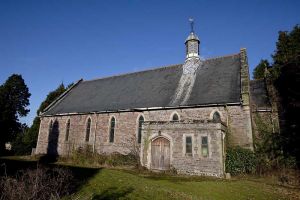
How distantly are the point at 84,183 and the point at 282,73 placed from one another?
2433 cm

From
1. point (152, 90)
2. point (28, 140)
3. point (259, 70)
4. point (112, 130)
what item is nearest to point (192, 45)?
point (152, 90)

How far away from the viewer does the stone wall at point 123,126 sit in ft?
60.0

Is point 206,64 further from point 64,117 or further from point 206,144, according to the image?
point 64,117

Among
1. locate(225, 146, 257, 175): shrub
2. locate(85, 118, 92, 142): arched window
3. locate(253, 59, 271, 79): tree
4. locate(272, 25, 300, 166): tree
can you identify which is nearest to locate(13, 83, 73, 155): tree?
locate(85, 118, 92, 142): arched window

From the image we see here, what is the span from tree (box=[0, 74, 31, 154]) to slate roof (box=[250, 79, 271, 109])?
32.7 metres

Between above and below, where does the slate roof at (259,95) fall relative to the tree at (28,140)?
above

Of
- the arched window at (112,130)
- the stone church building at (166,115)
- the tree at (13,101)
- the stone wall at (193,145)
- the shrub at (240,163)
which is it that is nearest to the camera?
the stone wall at (193,145)

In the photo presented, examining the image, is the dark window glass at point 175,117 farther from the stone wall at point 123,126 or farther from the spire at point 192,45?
the spire at point 192,45

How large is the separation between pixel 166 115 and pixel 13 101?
27.7 m

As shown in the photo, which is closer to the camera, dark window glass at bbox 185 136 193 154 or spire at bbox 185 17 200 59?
dark window glass at bbox 185 136 193 154

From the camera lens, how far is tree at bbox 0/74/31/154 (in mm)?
33438

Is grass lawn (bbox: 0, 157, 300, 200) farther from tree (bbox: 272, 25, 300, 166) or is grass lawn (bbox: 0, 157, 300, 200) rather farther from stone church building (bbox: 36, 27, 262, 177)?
tree (bbox: 272, 25, 300, 166)

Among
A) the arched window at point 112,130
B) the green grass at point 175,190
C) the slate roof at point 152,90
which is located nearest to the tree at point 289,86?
the slate roof at point 152,90

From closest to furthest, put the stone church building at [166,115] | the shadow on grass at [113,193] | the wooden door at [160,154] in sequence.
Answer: the shadow on grass at [113,193]
the stone church building at [166,115]
the wooden door at [160,154]
